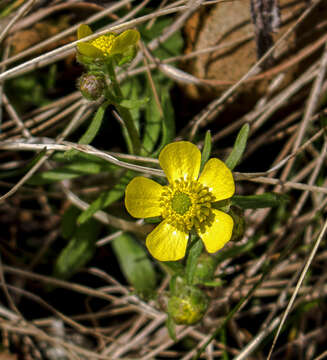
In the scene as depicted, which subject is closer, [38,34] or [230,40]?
[230,40]

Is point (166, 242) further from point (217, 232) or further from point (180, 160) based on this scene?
point (180, 160)

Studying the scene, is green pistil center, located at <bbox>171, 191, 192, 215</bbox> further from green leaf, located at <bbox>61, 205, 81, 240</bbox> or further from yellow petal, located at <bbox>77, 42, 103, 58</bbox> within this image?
green leaf, located at <bbox>61, 205, 81, 240</bbox>

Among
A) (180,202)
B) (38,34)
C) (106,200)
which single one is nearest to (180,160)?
(180,202)

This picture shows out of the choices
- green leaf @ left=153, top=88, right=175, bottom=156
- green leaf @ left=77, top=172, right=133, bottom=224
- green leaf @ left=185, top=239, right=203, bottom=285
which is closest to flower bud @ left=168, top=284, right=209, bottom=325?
green leaf @ left=185, top=239, right=203, bottom=285

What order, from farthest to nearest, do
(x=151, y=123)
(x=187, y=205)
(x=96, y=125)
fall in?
(x=151, y=123) → (x=96, y=125) → (x=187, y=205)

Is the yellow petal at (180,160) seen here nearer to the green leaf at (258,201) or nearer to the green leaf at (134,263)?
the green leaf at (258,201)

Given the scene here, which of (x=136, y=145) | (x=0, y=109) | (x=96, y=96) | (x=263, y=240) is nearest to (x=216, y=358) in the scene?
(x=263, y=240)

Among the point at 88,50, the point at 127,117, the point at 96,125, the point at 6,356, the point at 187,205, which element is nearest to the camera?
the point at 88,50

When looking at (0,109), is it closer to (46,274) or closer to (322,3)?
(46,274)
